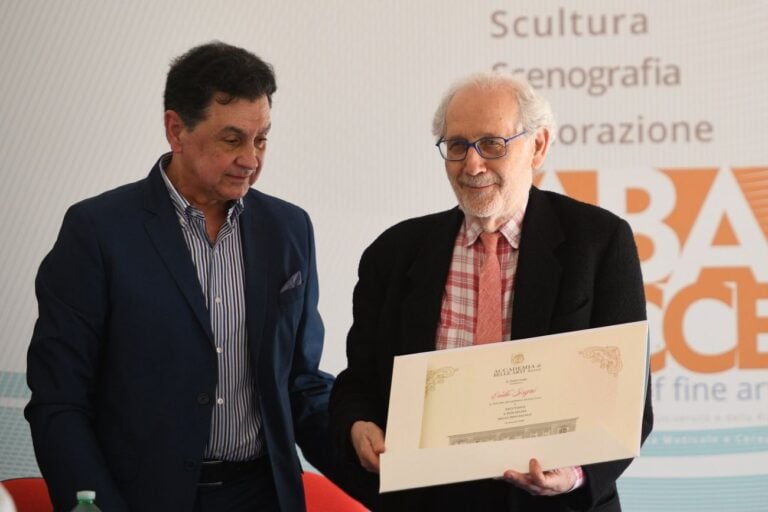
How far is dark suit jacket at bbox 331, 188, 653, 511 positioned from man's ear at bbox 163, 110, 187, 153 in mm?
529

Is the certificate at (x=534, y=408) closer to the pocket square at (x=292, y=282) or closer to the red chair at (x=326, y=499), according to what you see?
the pocket square at (x=292, y=282)

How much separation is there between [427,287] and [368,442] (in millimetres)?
358

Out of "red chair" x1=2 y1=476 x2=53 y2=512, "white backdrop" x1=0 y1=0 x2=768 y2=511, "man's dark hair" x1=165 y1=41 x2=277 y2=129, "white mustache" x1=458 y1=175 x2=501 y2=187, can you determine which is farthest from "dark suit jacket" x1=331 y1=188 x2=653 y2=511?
"white backdrop" x1=0 y1=0 x2=768 y2=511

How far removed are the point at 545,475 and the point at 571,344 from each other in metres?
0.26

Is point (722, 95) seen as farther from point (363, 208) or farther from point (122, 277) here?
point (122, 277)

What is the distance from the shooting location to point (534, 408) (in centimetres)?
223

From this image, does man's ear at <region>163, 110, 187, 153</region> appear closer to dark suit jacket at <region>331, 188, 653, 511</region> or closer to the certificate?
dark suit jacket at <region>331, 188, 653, 511</region>

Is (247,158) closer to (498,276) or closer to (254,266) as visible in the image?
(254,266)

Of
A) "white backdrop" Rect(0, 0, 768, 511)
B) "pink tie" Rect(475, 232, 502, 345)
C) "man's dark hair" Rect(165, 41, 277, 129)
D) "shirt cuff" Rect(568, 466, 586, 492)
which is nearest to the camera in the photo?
"shirt cuff" Rect(568, 466, 586, 492)

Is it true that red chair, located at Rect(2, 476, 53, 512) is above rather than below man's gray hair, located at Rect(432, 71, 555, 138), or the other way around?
below

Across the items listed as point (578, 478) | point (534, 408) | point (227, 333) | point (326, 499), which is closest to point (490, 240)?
point (534, 408)

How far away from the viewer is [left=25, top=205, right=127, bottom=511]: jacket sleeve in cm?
254

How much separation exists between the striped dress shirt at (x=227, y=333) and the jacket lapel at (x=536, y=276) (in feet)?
2.25

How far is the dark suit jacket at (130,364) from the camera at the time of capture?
8.43 ft
